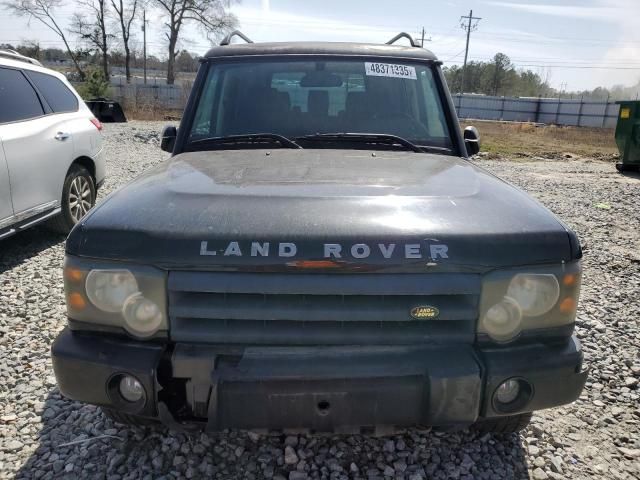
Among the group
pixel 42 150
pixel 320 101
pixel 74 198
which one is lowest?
pixel 74 198

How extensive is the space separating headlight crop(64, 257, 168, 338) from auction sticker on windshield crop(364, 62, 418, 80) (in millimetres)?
2039

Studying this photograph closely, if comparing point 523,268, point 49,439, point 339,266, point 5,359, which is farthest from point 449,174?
point 5,359

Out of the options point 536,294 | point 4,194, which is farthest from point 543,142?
point 536,294

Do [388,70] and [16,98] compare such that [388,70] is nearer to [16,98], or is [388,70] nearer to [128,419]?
[128,419]

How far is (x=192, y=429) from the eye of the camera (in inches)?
76.1

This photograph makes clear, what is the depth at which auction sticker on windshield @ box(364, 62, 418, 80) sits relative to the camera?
129 inches

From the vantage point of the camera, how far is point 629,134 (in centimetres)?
1278

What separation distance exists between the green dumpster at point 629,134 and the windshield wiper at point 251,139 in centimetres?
1239

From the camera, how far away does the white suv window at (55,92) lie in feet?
17.5

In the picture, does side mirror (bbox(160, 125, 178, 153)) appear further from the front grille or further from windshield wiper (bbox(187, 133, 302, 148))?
the front grille

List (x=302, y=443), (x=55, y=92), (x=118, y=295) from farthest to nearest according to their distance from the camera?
(x=55, y=92) < (x=302, y=443) < (x=118, y=295)

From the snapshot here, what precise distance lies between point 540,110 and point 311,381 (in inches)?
1725

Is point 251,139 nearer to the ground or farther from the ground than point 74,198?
farther from the ground

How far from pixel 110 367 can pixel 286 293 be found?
68 cm
